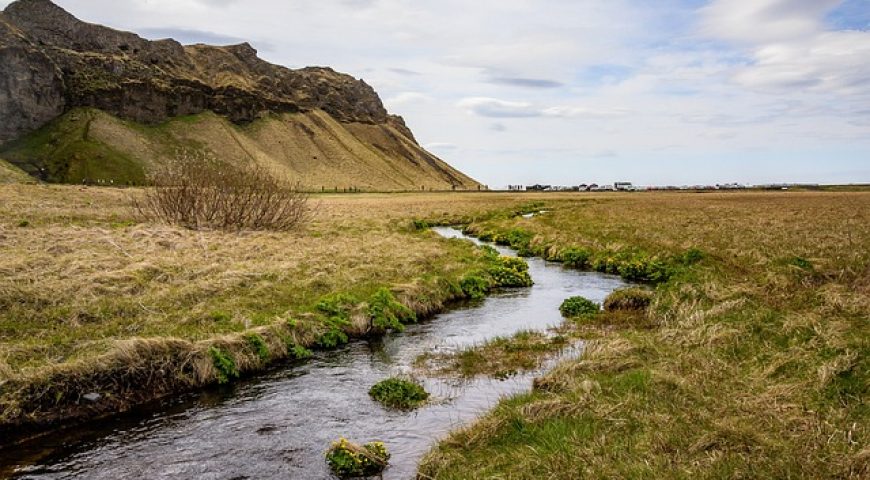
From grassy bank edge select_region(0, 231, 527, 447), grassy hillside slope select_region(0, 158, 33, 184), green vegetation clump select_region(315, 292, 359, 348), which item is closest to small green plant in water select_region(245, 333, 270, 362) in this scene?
grassy bank edge select_region(0, 231, 527, 447)

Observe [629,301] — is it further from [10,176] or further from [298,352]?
[10,176]

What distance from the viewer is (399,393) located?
14.2m

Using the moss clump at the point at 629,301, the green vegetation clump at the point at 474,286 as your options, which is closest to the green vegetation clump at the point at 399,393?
the moss clump at the point at 629,301

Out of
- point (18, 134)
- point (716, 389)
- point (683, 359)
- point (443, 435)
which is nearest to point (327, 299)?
point (443, 435)

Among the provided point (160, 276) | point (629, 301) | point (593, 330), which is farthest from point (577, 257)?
point (160, 276)

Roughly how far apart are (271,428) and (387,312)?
923 cm

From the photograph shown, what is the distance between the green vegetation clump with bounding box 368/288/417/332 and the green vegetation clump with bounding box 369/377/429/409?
6131 mm

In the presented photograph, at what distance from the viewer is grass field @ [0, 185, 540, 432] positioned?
14.2 meters

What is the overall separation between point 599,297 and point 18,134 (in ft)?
711

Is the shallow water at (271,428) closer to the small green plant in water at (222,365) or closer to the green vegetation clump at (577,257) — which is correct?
the small green plant in water at (222,365)

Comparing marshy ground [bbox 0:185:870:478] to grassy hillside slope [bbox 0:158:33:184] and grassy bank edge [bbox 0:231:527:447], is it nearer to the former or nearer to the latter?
grassy bank edge [bbox 0:231:527:447]

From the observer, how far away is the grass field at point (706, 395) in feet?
29.0

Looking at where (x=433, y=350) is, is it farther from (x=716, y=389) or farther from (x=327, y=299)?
(x=716, y=389)

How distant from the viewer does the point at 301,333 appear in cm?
1886
